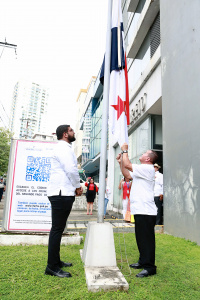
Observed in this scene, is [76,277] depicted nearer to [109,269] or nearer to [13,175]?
[109,269]

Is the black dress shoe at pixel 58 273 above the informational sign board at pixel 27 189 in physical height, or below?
below

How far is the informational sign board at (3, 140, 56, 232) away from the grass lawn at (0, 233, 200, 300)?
842mm

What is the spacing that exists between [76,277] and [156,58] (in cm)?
855

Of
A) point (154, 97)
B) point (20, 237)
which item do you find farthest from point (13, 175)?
point (154, 97)

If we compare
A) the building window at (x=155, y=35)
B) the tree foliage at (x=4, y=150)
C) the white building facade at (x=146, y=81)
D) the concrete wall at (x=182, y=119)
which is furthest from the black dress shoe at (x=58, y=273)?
the tree foliage at (x=4, y=150)

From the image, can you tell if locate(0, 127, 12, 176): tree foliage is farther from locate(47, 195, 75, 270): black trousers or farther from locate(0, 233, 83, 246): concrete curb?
locate(47, 195, 75, 270): black trousers

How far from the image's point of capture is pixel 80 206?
650 inches

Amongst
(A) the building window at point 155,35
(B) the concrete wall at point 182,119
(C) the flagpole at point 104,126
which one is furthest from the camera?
(A) the building window at point 155,35

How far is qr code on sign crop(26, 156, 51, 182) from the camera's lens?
5531mm

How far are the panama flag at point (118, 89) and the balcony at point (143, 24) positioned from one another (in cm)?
710

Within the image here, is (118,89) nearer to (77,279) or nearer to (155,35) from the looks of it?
(77,279)

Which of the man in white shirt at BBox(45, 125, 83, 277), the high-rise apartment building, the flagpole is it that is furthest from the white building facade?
the high-rise apartment building

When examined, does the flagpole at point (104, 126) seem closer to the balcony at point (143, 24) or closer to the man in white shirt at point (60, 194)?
the man in white shirt at point (60, 194)

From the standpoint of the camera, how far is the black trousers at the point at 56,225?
3.15 metres
